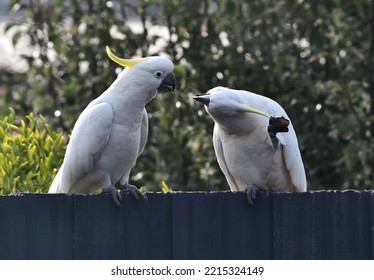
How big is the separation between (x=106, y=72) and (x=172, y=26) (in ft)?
2.00

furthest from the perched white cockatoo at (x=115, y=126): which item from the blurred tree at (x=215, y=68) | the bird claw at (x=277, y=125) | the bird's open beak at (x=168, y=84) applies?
the blurred tree at (x=215, y=68)

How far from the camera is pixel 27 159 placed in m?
4.99

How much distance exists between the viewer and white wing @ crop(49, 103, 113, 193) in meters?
4.60

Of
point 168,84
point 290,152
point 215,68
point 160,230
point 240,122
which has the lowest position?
point 160,230

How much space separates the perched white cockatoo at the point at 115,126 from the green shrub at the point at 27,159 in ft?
0.70

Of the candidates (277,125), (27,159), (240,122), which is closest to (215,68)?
(27,159)

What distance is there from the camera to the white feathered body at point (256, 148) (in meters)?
4.57

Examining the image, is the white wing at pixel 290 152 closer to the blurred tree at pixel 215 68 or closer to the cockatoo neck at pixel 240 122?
the cockatoo neck at pixel 240 122

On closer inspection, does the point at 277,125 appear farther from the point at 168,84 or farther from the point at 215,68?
the point at 215,68

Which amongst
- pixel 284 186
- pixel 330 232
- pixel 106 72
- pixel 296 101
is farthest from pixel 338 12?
pixel 330 232

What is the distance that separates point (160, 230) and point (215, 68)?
12.6 ft

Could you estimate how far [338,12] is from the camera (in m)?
7.59

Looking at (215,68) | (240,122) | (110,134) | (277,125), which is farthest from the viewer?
(215,68)

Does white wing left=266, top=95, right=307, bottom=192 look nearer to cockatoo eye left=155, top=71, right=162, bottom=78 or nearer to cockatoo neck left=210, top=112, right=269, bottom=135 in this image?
cockatoo neck left=210, top=112, right=269, bottom=135
